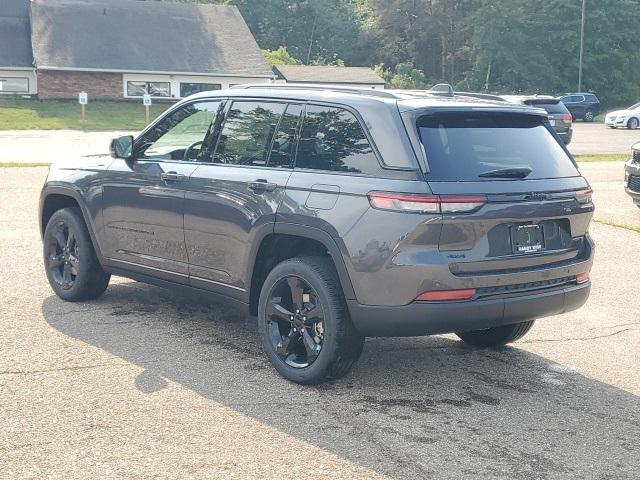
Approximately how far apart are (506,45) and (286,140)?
69.7m

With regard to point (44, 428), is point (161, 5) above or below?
above

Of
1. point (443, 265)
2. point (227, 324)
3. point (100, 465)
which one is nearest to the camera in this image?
point (100, 465)

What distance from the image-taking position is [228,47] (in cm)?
5909

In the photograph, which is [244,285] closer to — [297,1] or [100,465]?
[100,465]

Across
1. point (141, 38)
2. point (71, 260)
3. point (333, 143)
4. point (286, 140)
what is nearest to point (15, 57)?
point (141, 38)

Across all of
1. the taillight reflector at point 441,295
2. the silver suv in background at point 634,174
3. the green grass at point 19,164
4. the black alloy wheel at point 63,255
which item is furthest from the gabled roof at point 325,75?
the taillight reflector at point 441,295

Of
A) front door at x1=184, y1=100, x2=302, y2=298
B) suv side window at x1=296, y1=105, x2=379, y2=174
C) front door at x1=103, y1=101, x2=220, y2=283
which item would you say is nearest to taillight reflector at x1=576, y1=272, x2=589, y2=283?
suv side window at x1=296, y1=105, x2=379, y2=174

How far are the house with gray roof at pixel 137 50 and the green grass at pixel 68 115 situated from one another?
1.24 metres

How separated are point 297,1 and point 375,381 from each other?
83990 mm

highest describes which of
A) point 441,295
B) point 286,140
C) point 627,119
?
point 286,140

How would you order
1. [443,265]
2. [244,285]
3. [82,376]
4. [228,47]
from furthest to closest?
[228,47], [244,285], [82,376], [443,265]

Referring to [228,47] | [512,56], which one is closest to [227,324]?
[228,47]

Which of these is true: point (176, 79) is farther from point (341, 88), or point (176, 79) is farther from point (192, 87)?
point (341, 88)

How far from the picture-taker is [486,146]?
5469 millimetres
